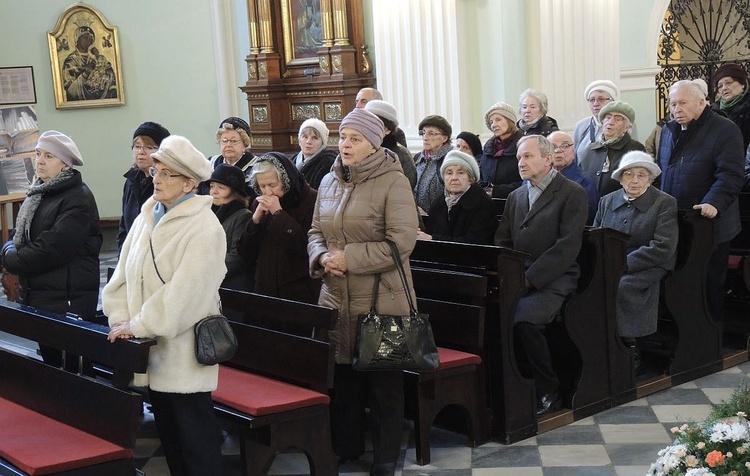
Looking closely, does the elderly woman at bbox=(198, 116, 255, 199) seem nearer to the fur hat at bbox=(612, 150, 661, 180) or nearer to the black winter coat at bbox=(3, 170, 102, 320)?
the black winter coat at bbox=(3, 170, 102, 320)

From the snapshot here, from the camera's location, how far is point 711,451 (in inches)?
A: 124

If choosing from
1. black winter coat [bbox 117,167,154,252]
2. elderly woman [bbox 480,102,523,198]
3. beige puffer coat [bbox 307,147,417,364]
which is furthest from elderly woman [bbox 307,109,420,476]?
elderly woman [bbox 480,102,523,198]

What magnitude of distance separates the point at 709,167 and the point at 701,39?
8200 millimetres

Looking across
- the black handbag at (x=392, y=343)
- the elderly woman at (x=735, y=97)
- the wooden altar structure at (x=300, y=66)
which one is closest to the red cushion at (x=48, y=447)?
the black handbag at (x=392, y=343)

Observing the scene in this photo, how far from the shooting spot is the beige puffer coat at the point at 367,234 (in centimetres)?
452

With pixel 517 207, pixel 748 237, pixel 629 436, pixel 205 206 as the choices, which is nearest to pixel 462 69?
pixel 748 237

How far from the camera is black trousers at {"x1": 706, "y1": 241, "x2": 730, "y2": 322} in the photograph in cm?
643

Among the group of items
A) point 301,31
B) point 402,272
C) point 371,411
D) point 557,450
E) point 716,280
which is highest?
point 301,31

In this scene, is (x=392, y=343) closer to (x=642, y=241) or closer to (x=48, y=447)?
(x=48, y=447)

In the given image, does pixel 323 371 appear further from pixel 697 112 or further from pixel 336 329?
pixel 697 112

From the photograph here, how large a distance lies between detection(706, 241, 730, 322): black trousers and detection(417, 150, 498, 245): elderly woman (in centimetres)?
157

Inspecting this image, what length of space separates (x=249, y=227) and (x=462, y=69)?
4.59m

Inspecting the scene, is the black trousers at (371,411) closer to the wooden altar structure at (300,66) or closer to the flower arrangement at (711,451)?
the flower arrangement at (711,451)

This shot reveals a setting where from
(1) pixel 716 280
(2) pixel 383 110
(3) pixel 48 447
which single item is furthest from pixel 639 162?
(3) pixel 48 447
